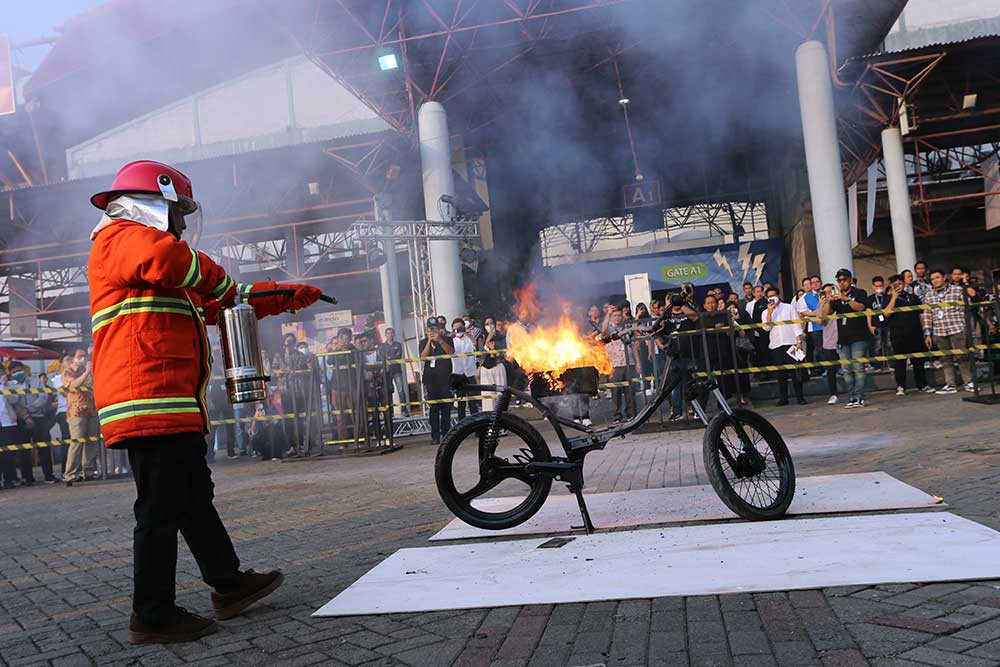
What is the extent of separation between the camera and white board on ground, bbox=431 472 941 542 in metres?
3.87

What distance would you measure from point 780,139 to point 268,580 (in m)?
16.8

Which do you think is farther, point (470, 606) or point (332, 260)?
point (332, 260)

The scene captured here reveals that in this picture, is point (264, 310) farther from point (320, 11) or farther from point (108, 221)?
point (320, 11)

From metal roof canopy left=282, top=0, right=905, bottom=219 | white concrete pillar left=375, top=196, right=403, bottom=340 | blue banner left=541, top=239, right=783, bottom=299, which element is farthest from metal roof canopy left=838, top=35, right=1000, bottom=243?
A: white concrete pillar left=375, top=196, right=403, bottom=340

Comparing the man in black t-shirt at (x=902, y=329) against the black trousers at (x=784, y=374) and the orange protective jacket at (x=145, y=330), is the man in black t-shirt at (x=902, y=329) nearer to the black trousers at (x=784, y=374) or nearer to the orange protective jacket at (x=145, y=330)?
the black trousers at (x=784, y=374)

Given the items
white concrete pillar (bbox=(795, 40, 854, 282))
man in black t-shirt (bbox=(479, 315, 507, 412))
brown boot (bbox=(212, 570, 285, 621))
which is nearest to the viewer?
brown boot (bbox=(212, 570, 285, 621))

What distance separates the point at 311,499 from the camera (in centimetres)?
625

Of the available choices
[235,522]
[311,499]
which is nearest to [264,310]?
[235,522]

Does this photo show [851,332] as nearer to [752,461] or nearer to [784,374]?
[784,374]

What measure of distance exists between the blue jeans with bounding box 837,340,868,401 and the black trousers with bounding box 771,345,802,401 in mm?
697

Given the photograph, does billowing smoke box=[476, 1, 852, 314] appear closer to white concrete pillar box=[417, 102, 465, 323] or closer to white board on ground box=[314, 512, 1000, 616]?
white concrete pillar box=[417, 102, 465, 323]

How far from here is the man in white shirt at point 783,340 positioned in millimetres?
10484

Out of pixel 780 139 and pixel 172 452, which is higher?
pixel 780 139

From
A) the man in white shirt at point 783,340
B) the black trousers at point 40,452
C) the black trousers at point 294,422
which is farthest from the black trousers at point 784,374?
the black trousers at point 40,452
